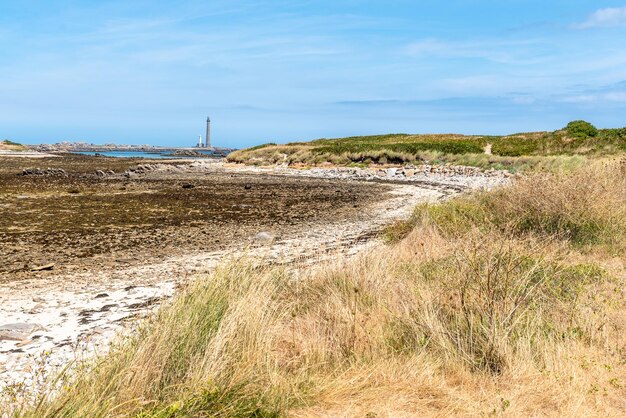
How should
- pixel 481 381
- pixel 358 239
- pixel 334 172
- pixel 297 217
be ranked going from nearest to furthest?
pixel 481 381 → pixel 358 239 → pixel 297 217 → pixel 334 172

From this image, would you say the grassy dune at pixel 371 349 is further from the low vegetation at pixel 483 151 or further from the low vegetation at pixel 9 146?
the low vegetation at pixel 9 146

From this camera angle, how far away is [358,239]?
11984 millimetres

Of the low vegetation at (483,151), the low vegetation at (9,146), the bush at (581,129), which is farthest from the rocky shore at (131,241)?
the low vegetation at (9,146)

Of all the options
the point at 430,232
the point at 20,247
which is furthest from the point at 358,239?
the point at 20,247

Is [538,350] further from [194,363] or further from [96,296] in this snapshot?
[96,296]

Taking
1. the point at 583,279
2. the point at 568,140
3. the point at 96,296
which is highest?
the point at 568,140

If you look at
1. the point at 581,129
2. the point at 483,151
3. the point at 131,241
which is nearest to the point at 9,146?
the point at 483,151

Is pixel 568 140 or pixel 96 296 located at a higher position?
pixel 568 140

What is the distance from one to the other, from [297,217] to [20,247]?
698 centimetres

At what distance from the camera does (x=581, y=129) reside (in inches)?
1809

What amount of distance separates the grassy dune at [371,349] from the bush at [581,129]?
138 ft

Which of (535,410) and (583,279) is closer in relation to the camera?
(535,410)

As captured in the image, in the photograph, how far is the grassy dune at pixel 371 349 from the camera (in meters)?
3.83

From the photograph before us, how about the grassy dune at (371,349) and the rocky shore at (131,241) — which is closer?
the grassy dune at (371,349)
